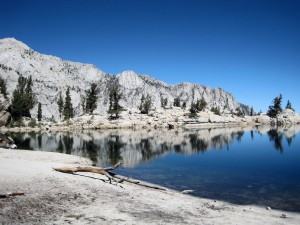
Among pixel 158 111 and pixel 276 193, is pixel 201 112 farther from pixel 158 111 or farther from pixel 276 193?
pixel 276 193

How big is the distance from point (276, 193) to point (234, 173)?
904 cm

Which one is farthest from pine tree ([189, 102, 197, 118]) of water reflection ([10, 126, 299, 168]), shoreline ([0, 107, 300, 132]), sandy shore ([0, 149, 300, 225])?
sandy shore ([0, 149, 300, 225])

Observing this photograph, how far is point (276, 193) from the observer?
2353 centimetres

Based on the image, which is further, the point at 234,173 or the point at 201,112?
the point at 201,112

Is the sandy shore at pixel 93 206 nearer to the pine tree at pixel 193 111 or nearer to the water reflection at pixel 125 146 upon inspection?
the water reflection at pixel 125 146

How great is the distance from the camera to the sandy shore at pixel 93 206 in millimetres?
13016

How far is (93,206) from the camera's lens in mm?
14898

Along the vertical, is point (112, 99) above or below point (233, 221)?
above

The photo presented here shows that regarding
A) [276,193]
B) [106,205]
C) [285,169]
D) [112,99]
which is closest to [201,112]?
[112,99]

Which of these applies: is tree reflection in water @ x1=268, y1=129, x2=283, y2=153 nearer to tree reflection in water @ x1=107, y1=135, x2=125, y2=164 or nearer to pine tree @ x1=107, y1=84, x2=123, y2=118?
tree reflection in water @ x1=107, y1=135, x2=125, y2=164

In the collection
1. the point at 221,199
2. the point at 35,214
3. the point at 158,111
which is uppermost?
the point at 158,111

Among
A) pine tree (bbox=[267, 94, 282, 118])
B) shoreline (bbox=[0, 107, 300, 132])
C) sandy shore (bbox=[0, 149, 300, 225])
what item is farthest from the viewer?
pine tree (bbox=[267, 94, 282, 118])

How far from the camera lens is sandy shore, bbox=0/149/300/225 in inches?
512

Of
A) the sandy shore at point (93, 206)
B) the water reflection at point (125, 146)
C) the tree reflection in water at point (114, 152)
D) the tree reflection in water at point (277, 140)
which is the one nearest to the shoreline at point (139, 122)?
the water reflection at point (125, 146)
